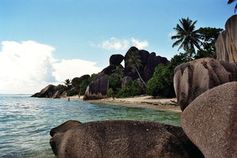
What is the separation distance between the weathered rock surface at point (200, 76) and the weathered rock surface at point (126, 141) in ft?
27.0

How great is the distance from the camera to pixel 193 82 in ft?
50.8

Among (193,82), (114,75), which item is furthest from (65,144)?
(114,75)

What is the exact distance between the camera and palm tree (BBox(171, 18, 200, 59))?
57000 mm

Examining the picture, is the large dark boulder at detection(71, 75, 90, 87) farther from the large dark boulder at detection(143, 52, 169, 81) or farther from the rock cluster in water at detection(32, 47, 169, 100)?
the large dark boulder at detection(143, 52, 169, 81)

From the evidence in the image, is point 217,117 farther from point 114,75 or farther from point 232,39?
point 114,75

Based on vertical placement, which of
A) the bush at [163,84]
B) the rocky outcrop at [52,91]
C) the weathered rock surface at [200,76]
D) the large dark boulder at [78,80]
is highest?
the large dark boulder at [78,80]

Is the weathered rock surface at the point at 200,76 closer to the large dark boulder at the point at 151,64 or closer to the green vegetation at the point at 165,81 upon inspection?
the green vegetation at the point at 165,81

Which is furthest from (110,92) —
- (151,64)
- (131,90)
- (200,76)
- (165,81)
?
(200,76)

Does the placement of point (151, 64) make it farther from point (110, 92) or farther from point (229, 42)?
point (229, 42)

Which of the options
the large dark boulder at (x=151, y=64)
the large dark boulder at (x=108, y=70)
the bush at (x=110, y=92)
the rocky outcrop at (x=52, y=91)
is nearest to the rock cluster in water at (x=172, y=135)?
the bush at (x=110, y=92)

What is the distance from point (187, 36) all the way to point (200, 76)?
4294 centimetres

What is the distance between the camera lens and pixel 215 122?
5414 millimetres

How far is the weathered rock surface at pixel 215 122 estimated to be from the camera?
16.8ft

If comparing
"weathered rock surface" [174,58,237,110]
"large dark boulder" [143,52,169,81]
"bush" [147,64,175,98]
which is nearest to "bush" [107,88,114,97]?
"large dark boulder" [143,52,169,81]
